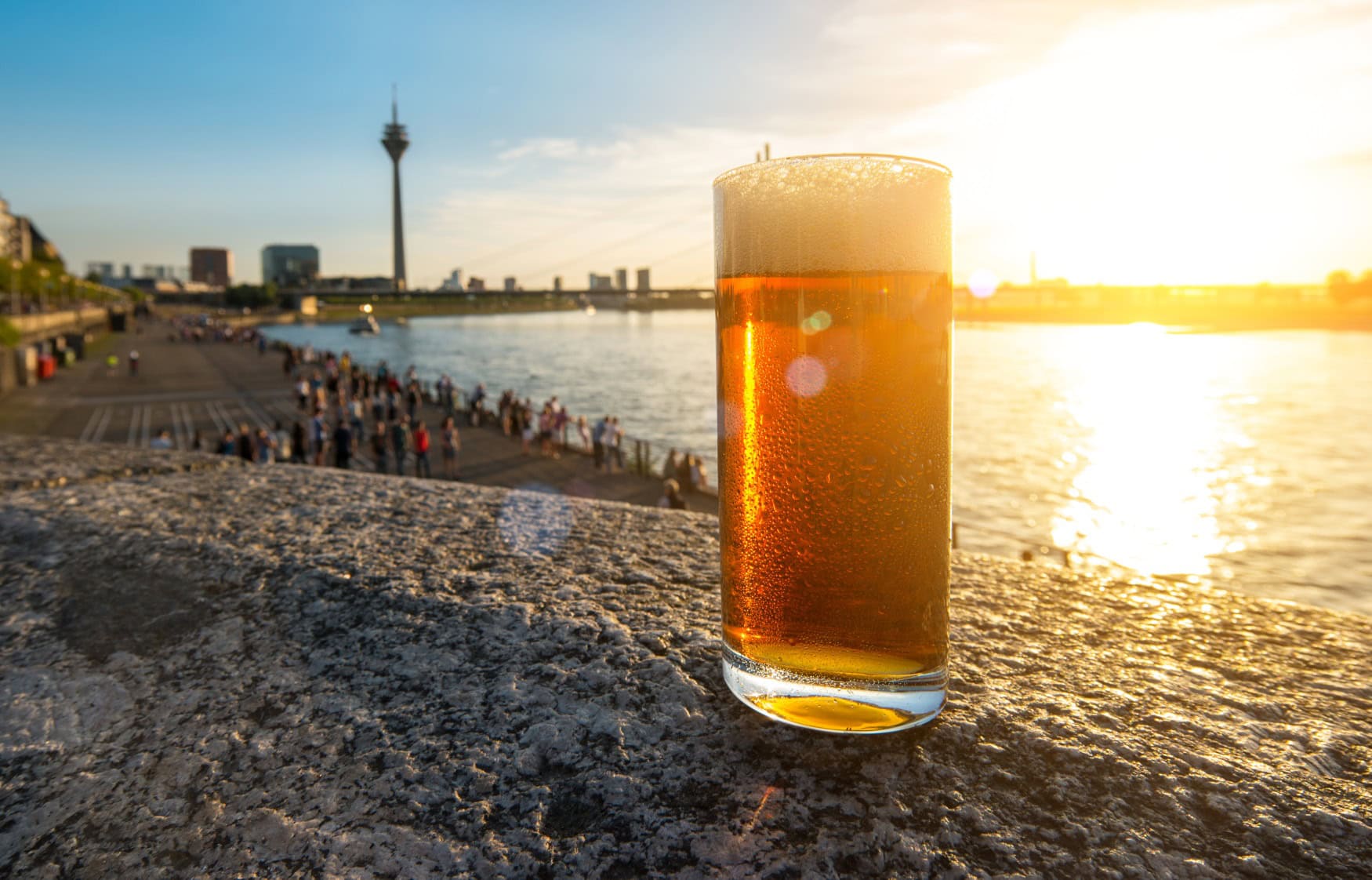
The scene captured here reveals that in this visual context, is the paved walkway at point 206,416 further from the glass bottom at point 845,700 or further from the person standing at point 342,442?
the glass bottom at point 845,700

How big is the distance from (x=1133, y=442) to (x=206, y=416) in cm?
4346

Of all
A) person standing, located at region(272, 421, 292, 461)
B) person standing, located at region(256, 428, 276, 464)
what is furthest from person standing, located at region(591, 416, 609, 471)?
person standing, located at region(256, 428, 276, 464)

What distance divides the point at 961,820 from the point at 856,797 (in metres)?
0.09

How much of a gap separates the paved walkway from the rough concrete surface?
12.0 m

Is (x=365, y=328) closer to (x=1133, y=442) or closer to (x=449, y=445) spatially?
(x=1133, y=442)

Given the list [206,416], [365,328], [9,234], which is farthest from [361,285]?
[206,416]

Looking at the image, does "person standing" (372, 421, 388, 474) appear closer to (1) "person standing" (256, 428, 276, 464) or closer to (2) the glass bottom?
(1) "person standing" (256, 428, 276, 464)

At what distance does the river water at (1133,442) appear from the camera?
21328mm

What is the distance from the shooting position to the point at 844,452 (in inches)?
32.9

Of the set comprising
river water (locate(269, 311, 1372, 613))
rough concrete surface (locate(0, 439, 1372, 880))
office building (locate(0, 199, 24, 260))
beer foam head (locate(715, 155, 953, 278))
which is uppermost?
office building (locate(0, 199, 24, 260))

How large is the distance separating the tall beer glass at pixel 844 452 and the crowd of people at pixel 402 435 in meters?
8.60

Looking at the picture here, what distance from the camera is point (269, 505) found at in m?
1.76

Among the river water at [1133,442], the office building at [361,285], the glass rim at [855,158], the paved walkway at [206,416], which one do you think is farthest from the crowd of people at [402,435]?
the office building at [361,285]

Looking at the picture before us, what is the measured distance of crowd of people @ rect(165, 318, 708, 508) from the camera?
1400 centimetres
